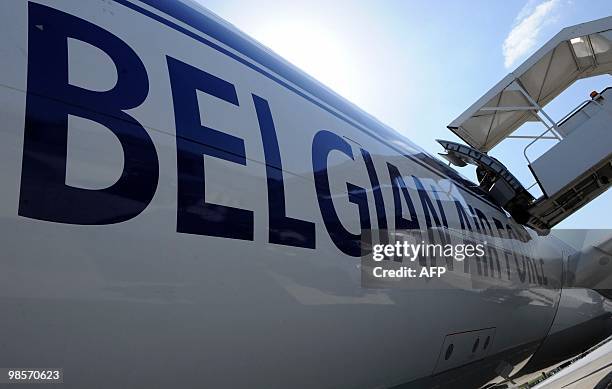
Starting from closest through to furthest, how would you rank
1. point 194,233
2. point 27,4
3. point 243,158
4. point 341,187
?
point 27,4
point 194,233
point 243,158
point 341,187

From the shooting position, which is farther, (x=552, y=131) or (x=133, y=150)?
(x=552, y=131)

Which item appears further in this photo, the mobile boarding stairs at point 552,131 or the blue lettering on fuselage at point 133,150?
the mobile boarding stairs at point 552,131

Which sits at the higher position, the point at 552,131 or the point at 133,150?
the point at 552,131

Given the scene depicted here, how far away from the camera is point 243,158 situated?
210 cm

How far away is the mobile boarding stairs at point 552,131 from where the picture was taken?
6.76 metres

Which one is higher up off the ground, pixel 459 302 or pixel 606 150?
pixel 606 150

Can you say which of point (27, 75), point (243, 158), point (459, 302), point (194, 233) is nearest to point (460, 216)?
point (459, 302)

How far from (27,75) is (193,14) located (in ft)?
3.84

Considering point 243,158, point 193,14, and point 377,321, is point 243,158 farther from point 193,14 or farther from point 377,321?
point 377,321

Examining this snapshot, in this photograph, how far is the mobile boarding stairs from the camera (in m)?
6.76

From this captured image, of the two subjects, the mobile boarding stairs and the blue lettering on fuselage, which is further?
the mobile boarding stairs

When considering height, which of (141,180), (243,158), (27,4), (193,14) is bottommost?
(141,180)

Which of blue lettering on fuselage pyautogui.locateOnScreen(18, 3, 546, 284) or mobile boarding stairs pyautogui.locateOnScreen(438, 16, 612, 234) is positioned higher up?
mobile boarding stairs pyautogui.locateOnScreen(438, 16, 612, 234)

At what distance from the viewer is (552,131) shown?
714 cm
